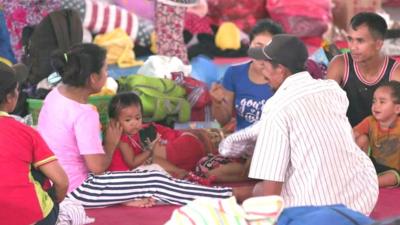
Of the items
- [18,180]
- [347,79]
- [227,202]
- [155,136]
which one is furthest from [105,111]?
[227,202]

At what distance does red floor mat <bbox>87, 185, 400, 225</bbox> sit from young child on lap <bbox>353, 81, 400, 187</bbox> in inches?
11.0

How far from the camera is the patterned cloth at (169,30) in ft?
17.8

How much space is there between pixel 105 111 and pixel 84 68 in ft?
2.53

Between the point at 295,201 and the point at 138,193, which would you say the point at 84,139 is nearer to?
the point at 138,193

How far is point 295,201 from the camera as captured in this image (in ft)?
9.32

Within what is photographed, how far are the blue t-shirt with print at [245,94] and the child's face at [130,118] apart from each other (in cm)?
55

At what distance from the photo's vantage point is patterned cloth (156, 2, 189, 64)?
5438 millimetres

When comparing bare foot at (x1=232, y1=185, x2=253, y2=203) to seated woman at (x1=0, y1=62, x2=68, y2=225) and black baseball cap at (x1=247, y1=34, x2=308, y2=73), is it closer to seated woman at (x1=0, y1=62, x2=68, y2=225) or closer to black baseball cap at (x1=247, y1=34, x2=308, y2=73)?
black baseball cap at (x1=247, y1=34, x2=308, y2=73)

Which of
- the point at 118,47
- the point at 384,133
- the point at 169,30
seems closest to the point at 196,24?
the point at 118,47

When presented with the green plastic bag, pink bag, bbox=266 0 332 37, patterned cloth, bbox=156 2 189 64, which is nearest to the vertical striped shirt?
the green plastic bag

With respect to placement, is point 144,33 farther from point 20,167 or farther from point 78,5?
point 20,167

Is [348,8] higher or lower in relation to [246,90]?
higher

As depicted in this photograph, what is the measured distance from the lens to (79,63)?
361cm

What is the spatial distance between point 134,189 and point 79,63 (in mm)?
642
